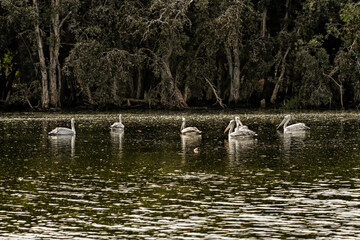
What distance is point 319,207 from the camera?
11.5 m

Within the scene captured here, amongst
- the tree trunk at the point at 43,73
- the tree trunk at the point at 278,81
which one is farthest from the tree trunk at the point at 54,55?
the tree trunk at the point at 278,81

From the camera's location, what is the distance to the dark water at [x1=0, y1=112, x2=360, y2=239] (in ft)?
33.8

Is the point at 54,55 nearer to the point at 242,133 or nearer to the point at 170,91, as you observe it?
the point at 170,91

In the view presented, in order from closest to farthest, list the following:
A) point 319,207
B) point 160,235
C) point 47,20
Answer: point 160,235, point 319,207, point 47,20

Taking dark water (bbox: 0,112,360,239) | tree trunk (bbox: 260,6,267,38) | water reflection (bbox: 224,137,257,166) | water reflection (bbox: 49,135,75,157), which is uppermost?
tree trunk (bbox: 260,6,267,38)

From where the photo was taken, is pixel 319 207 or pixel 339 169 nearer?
pixel 319 207

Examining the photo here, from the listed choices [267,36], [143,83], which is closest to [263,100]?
[267,36]

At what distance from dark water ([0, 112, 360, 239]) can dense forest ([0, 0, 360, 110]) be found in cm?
2186

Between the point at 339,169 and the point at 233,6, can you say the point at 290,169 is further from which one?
the point at 233,6

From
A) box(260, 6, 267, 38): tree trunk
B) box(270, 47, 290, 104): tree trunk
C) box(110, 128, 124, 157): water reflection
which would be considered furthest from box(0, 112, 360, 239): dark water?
box(260, 6, 267, 38): tree trunk

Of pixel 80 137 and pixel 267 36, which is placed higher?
pixel 267 36

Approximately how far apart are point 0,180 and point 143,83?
3698 cm

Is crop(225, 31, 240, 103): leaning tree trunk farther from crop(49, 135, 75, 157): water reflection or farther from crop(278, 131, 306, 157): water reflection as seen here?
crop(49, 135, 75, 157): water reflection

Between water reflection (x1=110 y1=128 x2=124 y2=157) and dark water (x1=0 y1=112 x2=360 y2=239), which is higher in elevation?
water reflection (x1=110 y1=128 x2=124 y2=157)
